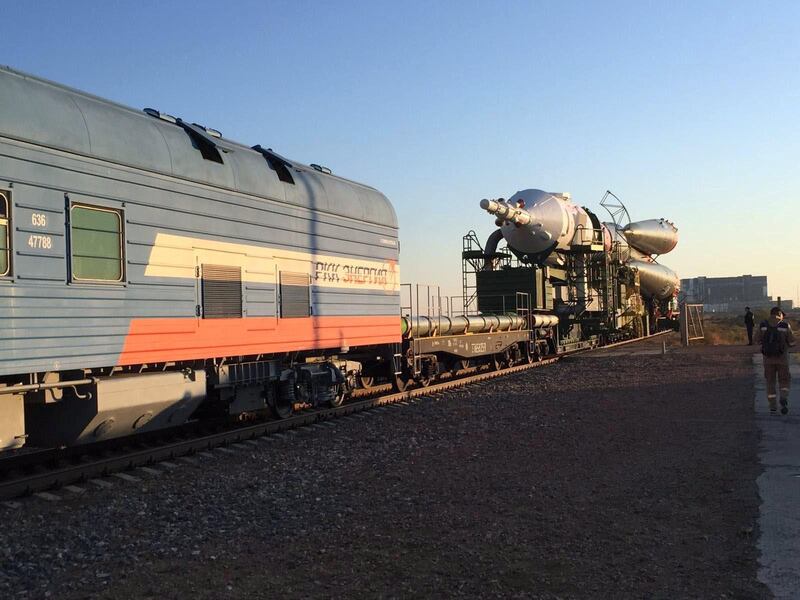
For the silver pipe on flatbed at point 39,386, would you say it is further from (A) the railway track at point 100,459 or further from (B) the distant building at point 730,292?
(B) the distant building at point 730,292

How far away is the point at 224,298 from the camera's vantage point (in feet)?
33.6

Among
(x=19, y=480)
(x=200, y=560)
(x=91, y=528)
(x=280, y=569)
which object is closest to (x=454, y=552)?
(x=280, y=569)

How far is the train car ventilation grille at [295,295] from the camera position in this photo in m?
11.6

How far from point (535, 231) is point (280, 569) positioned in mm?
22854

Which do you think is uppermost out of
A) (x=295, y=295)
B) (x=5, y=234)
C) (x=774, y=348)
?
(x=5, y=234)

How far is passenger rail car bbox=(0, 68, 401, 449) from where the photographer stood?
739cm

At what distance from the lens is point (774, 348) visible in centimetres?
1232

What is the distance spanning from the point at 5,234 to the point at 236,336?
12.4 feet

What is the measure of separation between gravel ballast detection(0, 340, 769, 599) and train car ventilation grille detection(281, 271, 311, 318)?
1.89 meters

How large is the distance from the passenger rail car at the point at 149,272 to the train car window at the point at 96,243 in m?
0.02

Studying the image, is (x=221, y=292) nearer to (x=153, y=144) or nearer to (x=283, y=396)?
(x=153, y=144)

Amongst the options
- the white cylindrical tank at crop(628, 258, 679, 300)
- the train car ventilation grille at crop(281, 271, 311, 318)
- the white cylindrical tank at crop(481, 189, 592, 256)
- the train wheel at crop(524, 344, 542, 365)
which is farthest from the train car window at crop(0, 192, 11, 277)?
the white cylindrical tank at crop(628, 258, 679, 300)

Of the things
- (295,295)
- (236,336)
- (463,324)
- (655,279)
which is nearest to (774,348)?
(295,295)

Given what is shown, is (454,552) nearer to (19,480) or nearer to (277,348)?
(19,480)
